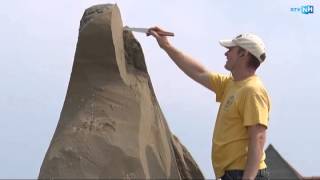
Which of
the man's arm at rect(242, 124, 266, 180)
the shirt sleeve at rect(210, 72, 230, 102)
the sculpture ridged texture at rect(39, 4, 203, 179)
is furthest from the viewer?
the shirt sleeve at rect(210, 72, 230, 102)

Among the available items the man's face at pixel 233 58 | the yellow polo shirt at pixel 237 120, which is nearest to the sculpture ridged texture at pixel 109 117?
the yellow polo shirt at pixel 237 120

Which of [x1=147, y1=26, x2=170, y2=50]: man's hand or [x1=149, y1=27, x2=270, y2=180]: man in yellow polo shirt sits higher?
[x1=147, y1=26, x2=170, y2=50]: man's hand

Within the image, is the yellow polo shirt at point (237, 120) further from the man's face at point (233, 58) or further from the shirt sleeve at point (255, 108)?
the man's face at point (233, 58)

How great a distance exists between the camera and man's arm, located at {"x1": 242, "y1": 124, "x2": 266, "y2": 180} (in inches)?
152

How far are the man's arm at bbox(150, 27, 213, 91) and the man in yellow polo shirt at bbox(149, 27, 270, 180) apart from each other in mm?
377

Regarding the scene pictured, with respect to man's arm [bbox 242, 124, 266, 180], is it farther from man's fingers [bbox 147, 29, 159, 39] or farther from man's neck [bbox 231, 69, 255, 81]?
man's fingers [bbox 147, 29, 159, 39]

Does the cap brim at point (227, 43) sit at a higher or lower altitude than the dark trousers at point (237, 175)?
higher

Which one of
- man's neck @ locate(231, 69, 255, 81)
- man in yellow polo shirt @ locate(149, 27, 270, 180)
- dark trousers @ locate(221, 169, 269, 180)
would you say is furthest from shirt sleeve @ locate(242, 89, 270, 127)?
dark trousers @ locate(221, 169, 269, 180)

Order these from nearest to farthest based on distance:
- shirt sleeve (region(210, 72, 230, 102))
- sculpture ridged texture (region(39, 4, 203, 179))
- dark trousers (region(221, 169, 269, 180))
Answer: dark trousers (region(221, 169, 269, 180)), sculpture ridged texture (region(39, 4, 203, 179)), shirt sleeve (region(210, 72, 230, 102))

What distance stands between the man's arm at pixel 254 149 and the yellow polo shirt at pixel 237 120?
5cm

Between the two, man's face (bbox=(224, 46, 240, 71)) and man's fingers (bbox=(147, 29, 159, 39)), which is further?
man's fingers (bbox=(147, 29, 159, 39))

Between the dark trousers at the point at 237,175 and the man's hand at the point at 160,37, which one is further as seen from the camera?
the man's hand at the point at 160,37

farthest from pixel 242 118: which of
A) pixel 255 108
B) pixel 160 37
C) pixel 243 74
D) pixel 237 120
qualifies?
pixel 160 37

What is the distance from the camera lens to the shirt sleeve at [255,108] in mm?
3889
